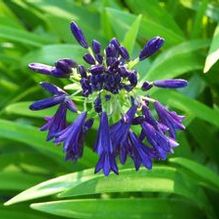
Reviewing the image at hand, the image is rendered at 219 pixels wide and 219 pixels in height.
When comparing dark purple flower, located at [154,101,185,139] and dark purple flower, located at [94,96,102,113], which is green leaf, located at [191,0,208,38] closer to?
dark purple flower, located at [154,101,185,139]

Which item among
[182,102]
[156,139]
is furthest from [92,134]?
[156,139]

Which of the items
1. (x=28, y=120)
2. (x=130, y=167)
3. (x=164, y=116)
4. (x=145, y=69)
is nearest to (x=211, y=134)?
(x=145, y=69)

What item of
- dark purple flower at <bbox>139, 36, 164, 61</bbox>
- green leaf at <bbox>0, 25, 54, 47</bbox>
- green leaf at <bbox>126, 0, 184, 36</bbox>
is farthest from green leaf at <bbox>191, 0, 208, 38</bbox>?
dark purple flower at <bbox>139, 36, 164, 61</bbox>

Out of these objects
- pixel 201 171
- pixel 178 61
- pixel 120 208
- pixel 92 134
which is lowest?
pixel 92 134

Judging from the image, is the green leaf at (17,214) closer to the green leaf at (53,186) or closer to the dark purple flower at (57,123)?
the green leaf at (53,186)

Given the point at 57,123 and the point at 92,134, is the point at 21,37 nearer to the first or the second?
the point at 92,134

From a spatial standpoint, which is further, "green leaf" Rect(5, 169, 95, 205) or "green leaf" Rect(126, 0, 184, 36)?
"green leaf" Rect(126, 0, 184, 36)

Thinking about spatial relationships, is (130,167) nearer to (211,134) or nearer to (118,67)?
(211,134)

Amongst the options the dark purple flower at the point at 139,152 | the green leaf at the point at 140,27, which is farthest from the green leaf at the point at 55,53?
the dark purple flower at the point at 139,152
